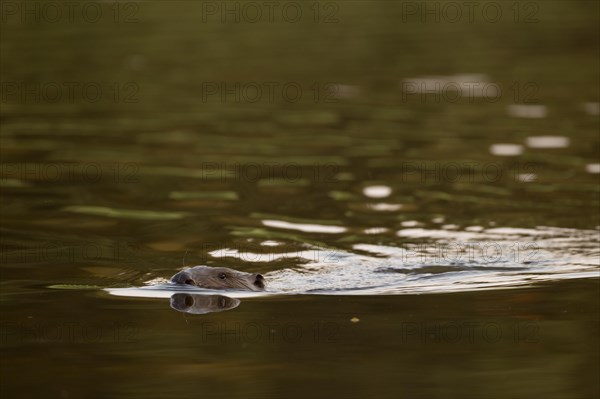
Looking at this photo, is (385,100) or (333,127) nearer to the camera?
(333,127)

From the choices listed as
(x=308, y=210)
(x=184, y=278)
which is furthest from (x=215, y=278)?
(x=308, y=210)

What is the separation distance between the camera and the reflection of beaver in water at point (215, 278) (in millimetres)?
11148

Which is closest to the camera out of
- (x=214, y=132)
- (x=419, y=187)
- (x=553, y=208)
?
(x=553, y=208)

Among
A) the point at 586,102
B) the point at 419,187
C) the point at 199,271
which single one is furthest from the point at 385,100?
the point at 199,271

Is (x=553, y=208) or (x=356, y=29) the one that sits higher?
(x=356, y=29)

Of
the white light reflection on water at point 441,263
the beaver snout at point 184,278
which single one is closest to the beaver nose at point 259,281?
the white light reflection on water at point 441,263

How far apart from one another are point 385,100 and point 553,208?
8732 mm

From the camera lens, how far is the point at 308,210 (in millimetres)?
15125

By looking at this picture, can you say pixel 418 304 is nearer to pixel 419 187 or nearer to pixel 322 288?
pixel 322 288

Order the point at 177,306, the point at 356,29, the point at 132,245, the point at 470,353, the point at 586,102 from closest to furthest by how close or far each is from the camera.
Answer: the point at 470,353 < the point at 177,306 < the point at 132,245 < the point at 586,102 < the point at 356,29

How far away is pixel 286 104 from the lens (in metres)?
23.5

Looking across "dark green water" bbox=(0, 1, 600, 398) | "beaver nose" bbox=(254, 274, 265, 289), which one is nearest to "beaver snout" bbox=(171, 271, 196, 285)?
"dark green water" bbox=(0, 1, 600, 398)

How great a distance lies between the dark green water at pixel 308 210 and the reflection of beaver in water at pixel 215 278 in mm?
333

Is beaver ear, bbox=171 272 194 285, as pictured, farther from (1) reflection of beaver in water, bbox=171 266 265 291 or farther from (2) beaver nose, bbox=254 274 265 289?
(2) beaver nose, bbox=254 274 265 289
